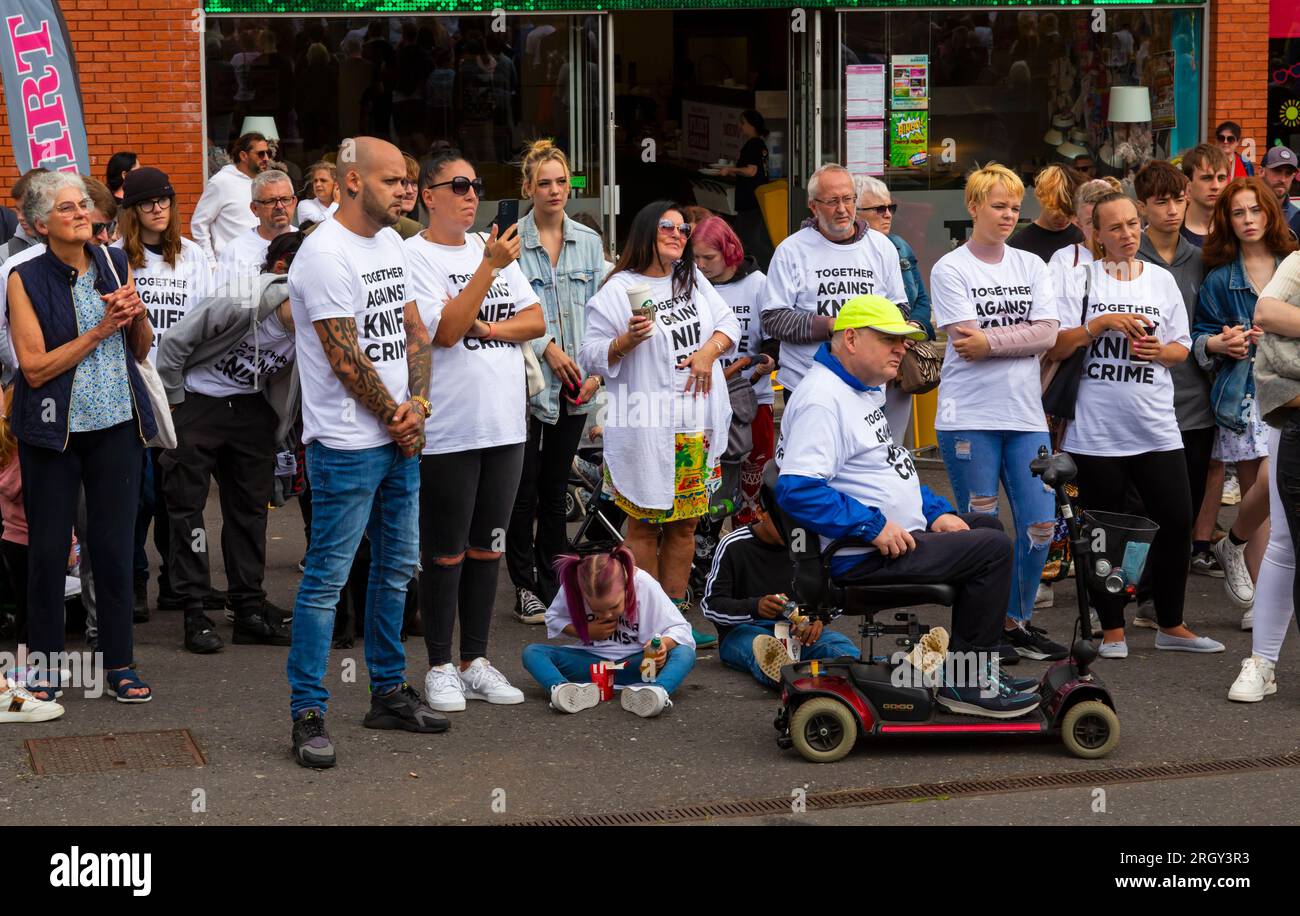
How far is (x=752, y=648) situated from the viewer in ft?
23.4

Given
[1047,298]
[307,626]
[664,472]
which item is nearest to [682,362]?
[664,472]

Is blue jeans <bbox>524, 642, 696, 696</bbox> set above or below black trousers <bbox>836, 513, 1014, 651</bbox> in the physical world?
below

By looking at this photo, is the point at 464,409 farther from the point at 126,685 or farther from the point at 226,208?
the point at 226,208

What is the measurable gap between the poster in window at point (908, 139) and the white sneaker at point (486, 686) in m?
8.50

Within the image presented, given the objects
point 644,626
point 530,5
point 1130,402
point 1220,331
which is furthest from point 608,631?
point 530,5

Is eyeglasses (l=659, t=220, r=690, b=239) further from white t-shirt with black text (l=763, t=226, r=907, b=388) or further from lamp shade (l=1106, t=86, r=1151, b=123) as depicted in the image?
lamp shade (l=1106, t=86, r=1151, b=123)

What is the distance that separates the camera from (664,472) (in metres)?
7.45

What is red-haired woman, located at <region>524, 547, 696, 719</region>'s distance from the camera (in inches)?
266

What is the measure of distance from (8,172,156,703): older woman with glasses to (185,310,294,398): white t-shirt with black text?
893mm

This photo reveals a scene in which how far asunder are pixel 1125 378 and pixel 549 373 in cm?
250

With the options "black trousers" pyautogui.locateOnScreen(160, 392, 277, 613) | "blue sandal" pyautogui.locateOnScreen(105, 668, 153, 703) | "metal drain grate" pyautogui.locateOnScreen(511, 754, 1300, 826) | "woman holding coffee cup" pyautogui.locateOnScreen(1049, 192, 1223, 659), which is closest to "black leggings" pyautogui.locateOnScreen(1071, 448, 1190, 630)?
"woman holding coffee cup" pyautogui.locateOnScreen(1049, 192, 1223, 659)

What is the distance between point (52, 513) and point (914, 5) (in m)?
9.44

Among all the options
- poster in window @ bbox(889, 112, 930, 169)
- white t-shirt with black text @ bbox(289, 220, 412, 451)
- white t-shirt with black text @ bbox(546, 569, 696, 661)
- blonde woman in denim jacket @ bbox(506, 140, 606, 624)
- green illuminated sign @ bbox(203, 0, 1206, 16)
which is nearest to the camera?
white t-shirt with black text @ bbox(289, 220, 412, 451)

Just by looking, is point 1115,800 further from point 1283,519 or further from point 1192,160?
point 1192,160
